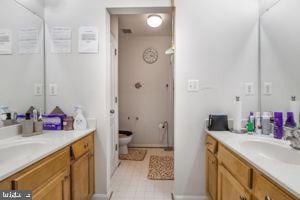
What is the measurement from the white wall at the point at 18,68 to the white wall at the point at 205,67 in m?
1.43

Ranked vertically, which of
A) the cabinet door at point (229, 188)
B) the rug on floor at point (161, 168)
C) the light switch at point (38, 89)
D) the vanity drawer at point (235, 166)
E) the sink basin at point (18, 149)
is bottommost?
the rug on floor at point (161, 168)

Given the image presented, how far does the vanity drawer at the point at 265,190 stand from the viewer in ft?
2.62

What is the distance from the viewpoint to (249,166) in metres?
1.08

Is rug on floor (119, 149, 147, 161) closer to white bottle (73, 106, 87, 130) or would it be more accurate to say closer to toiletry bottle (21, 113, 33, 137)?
white bottle (73, 106, 87, 130)

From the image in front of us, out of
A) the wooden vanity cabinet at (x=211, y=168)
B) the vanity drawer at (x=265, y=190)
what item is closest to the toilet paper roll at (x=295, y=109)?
the wooden vanity cabinet at (x=211, y=168)

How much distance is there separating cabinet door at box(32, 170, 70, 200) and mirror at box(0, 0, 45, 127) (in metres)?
0.67

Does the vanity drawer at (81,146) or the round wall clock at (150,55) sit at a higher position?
the round wall clock at (150,55)

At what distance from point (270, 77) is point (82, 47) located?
1921 millimetres

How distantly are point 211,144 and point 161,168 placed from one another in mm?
1454

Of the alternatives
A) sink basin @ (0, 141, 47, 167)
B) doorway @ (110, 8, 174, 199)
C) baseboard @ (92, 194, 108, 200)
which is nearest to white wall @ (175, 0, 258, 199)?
baseboard @ (92, 194, 108, 200)

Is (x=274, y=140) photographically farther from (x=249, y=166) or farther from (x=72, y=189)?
(x=72, y=189)

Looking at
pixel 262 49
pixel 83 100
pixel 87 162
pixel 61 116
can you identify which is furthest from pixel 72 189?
pixel 262 49

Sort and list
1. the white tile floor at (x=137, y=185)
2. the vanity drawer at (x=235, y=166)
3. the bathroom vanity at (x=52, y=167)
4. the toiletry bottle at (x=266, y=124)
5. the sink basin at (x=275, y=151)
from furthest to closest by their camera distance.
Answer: the white tile floor at (x=137, y=185)
the toiletry bottle at (x=266, y=124)
the sink basin at (x=275, y=151)
the vanity drawer at (x=235, y=166)
the bathroom vanity at (x=52, y=167)

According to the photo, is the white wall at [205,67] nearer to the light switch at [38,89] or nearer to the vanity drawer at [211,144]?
the vanity drawer at [211,144]
